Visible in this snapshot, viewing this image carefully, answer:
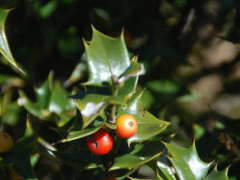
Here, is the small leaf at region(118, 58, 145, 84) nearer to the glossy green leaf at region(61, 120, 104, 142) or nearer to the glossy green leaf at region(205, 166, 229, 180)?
the glossy green leaf at region(61, 120, 104, 142)

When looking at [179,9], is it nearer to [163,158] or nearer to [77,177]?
[163,158]

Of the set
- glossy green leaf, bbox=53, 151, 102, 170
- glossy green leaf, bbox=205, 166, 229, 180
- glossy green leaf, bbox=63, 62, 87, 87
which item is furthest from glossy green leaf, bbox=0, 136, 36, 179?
glossy green leaf, bbox=205, 166, 229, 180

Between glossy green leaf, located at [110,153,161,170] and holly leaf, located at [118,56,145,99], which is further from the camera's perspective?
glossy green leaf, located at [110,153,161,170]

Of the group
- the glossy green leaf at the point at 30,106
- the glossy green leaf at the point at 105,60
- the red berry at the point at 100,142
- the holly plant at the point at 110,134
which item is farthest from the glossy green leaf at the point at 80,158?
the glossy green leaf at the point at 30,106

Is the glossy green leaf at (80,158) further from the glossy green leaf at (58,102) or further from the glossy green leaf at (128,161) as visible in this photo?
the glossy green leaf at (58,102)

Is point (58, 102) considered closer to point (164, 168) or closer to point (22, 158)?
point (22, 158)

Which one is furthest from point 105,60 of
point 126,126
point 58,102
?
point 58,102
